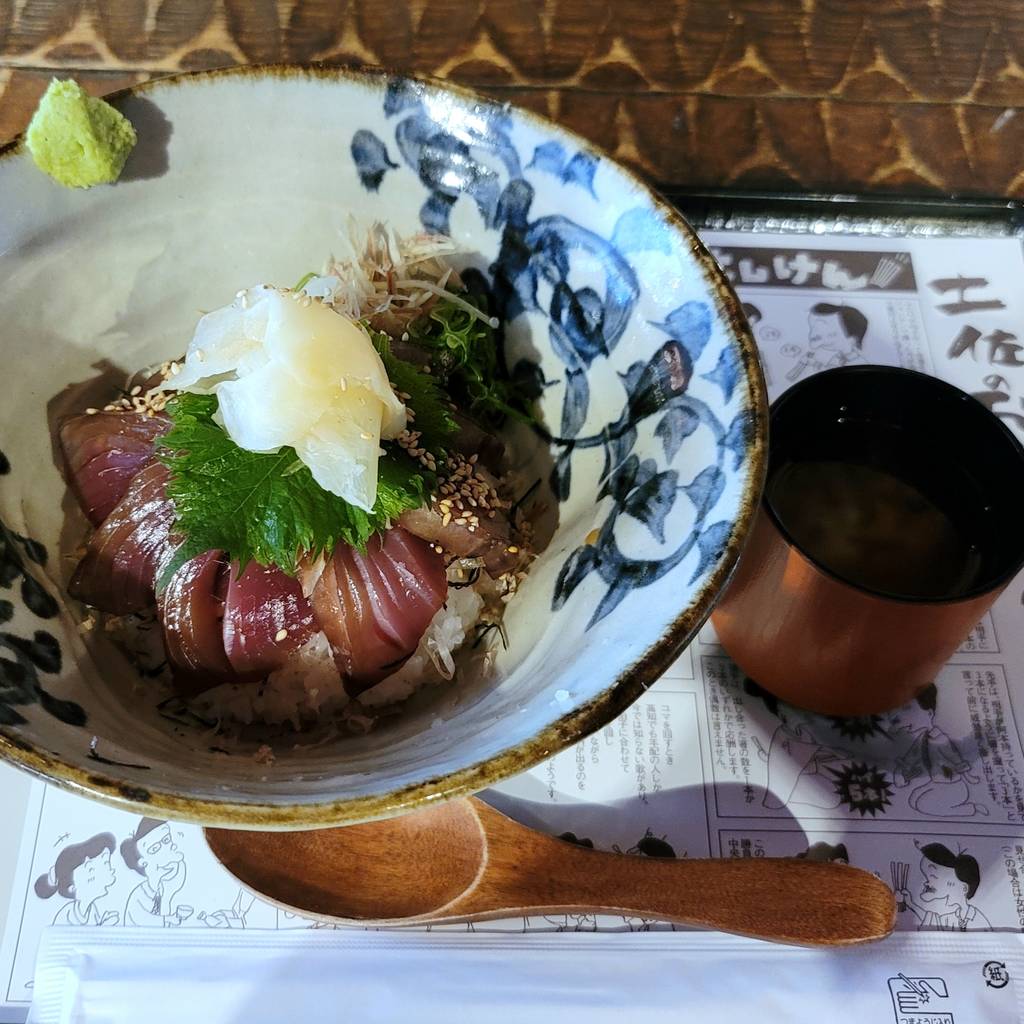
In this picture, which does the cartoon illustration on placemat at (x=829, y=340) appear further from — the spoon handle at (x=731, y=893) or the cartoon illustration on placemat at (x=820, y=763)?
the spoon handle at (x=731, y=893)

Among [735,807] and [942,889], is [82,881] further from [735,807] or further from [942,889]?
[942,889]

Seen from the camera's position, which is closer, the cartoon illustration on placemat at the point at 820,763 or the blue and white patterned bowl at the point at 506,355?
the blue and white patterned bowl at the point at 506,355

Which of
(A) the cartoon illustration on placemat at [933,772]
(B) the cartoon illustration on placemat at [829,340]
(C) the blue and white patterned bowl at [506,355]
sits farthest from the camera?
(B) the cartoon illustration on placemat at [829,340]

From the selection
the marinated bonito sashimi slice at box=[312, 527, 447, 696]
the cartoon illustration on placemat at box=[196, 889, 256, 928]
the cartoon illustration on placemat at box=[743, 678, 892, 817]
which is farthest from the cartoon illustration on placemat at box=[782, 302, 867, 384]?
the cartoon illustration on placemat at box=[196, 889, 256, 928]

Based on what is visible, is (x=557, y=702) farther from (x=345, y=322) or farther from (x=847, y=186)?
(x=847, y=186)

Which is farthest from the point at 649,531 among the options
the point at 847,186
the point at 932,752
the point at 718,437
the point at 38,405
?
the point at 847,186

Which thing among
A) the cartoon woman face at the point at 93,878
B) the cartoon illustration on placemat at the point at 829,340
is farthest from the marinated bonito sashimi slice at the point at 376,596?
the cartoon illustration on placemat at the point at 829,340

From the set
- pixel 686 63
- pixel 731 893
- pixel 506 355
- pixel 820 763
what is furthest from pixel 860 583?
pixel 686 63
